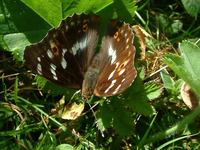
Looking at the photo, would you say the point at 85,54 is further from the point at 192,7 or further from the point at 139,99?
the point at 192,7

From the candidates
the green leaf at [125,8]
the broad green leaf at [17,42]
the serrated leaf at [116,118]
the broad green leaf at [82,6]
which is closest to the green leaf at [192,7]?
the green leaf at [125,8]

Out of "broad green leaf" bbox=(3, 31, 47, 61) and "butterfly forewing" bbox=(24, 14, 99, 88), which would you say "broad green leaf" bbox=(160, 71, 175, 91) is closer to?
"butterfly forewing" bbox=(24, 14, 99, 88)

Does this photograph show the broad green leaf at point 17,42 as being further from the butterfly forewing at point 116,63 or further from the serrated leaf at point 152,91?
the serrated leaf at point 152,91

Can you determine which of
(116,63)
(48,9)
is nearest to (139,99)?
(116,63)

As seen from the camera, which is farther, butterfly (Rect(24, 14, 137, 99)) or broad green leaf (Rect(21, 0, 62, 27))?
broad green leaf (Rect(21, 0, 62, 27))

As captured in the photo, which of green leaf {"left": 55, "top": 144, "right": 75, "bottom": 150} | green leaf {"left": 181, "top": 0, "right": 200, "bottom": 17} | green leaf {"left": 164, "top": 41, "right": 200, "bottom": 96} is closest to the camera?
green leaf {"left": 164, "top": 41, "right": 200, "bottom": 96}

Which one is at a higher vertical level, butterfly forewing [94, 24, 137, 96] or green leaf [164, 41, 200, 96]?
butterfly forewing [94, 24, 137, 96]

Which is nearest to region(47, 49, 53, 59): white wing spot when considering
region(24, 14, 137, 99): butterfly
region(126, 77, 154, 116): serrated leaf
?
region(24, 14, 137, 99): butterfly
